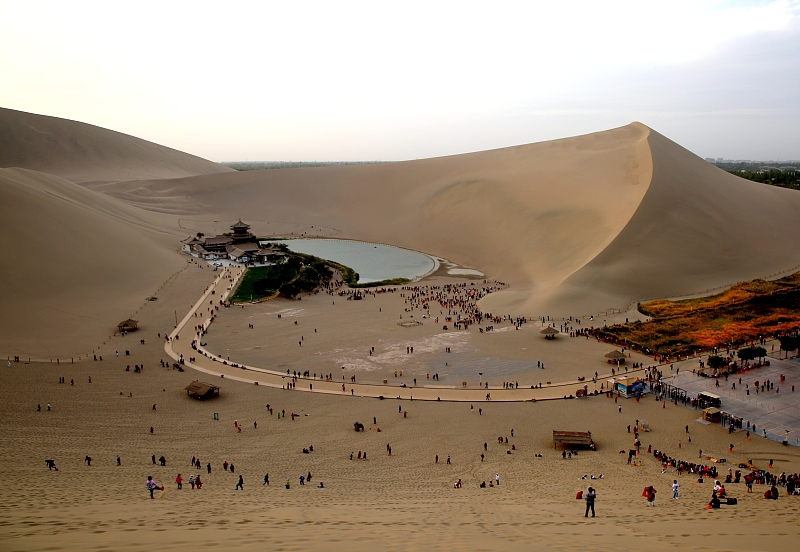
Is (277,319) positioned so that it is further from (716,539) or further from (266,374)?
(716,539)

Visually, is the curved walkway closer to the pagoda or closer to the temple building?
the temple building

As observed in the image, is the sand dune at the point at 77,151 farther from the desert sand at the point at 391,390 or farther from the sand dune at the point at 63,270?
the sand dune at the point at 63,270

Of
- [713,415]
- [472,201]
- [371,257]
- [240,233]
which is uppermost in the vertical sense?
[472,201]

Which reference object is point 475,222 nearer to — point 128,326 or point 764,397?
point 128,326

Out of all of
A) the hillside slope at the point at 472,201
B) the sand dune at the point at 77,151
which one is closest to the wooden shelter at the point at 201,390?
the hillside slope at the point at 472,201

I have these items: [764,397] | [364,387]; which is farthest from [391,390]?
[764,397]

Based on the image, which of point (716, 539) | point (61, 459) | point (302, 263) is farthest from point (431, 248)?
point (716, 539)
